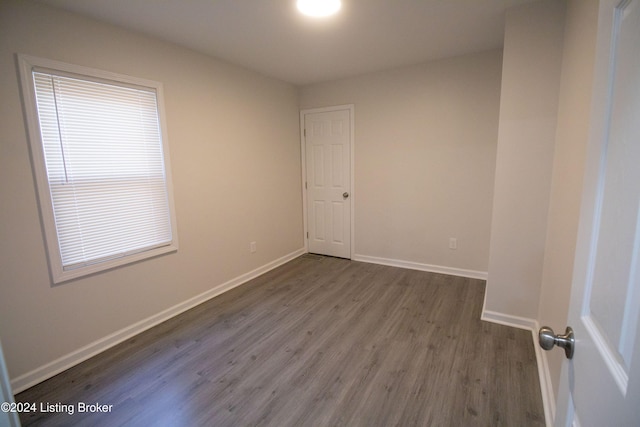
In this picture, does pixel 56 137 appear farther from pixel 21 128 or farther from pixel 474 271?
pixel 474 271

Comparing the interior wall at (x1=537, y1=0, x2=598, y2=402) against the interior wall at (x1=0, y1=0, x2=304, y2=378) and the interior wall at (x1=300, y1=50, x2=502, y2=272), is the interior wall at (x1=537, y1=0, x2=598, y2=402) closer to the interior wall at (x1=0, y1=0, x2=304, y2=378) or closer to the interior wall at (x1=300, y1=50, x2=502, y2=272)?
the interior wall at (x1=300, y1=50, x2=502, y2=272)

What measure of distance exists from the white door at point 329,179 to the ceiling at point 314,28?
2.95ft

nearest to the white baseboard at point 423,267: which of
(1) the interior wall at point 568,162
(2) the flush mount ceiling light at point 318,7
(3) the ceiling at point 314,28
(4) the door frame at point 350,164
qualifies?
(4) the door frame at point 350,164

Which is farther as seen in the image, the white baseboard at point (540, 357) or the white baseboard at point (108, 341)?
the white baseboard at point (108, 341)

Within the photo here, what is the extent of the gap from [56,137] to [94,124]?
0.26m

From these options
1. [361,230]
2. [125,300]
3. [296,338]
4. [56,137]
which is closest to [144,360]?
[125,300]

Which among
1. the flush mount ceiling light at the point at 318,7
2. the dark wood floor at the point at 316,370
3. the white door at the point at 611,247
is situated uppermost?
the flush mount ceiling light at the point at 318,7

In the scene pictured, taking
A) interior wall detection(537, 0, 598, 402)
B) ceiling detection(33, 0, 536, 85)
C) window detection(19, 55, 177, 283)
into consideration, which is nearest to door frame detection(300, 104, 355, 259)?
ceiling detection(33, 0, 536, 85)

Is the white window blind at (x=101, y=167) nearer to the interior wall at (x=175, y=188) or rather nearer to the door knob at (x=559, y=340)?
the interior wall at (x=175, y=188)

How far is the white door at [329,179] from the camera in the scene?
403 centimetres

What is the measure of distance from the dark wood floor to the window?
781 mm

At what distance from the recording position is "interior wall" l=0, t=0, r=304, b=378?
181 cm

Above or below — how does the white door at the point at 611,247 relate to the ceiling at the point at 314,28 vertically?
below

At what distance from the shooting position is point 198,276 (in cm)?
297
